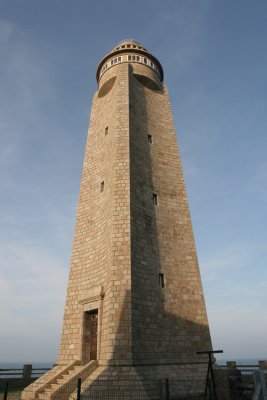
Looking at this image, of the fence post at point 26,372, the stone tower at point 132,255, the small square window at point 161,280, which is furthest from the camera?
the fence post at point 26,372

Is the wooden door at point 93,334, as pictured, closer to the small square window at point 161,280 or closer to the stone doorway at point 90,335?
the stone doorway at point 90,335

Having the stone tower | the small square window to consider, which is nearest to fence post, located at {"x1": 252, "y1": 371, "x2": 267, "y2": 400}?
the stone tower

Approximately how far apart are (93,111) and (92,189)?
25.7 feet

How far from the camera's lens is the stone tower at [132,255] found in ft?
48.2

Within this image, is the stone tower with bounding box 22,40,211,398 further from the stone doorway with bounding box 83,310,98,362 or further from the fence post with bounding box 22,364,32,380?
the fence post with bounding box 22,364,32,380

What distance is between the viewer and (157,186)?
19.9 metres

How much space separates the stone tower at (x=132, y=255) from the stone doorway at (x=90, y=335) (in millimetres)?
48

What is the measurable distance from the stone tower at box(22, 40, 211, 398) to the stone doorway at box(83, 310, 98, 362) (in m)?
0.05

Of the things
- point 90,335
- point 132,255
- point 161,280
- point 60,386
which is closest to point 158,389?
point 60,386

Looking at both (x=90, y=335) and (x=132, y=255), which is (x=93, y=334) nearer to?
(x=90, y=335)

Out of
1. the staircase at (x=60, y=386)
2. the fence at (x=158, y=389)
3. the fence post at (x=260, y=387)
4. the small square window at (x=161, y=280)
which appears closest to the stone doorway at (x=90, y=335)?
the staircase at (x=60, y=386)

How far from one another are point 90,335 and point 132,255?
4.89m

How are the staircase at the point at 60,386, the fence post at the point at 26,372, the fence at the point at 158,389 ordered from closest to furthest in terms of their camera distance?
the fence at the point at 158,389 → the staircase at the point at 60,386 → the fence post at the point at 26,372

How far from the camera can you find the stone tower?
579 inches
